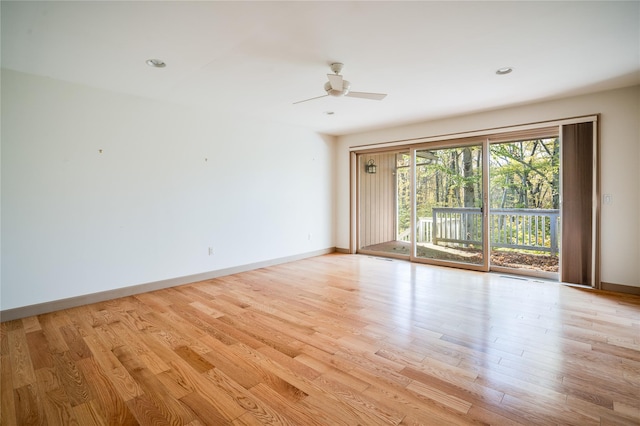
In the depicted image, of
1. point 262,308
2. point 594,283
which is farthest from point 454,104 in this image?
point 262,308

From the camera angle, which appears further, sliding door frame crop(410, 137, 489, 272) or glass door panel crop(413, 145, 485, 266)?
glass door panel crop(413, 145, 485, 266)

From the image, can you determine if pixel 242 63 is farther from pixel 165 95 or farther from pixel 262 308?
pixel 262 308

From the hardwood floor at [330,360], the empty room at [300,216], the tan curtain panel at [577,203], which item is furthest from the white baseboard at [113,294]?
the tan curtain panel at [577,203]

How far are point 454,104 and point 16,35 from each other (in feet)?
14.9

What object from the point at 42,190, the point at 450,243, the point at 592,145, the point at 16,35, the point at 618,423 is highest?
the point at 16,35

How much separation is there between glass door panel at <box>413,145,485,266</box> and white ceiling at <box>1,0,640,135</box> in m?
1.40

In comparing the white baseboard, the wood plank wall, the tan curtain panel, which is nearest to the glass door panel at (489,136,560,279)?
the tan curtain panel

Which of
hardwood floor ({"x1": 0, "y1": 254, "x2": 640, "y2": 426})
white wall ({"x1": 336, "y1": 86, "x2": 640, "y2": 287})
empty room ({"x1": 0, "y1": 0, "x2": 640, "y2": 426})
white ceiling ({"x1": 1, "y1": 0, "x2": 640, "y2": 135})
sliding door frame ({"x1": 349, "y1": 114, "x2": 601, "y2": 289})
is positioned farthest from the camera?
sliding door frame ({"x1": 349, "y1": 114, "x2": 601, "y2": 289})

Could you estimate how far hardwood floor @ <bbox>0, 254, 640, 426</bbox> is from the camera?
1.67m

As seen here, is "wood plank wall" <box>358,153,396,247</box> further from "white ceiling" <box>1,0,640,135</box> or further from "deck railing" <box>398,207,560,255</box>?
"white ceiling" <box>1,0,640,135</box>

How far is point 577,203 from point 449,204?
1.78 metres

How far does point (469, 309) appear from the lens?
3162 mm

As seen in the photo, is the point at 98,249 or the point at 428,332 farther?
the point at 98,249

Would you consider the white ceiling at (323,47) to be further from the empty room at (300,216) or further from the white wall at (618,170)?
the white wall at (618,170)
